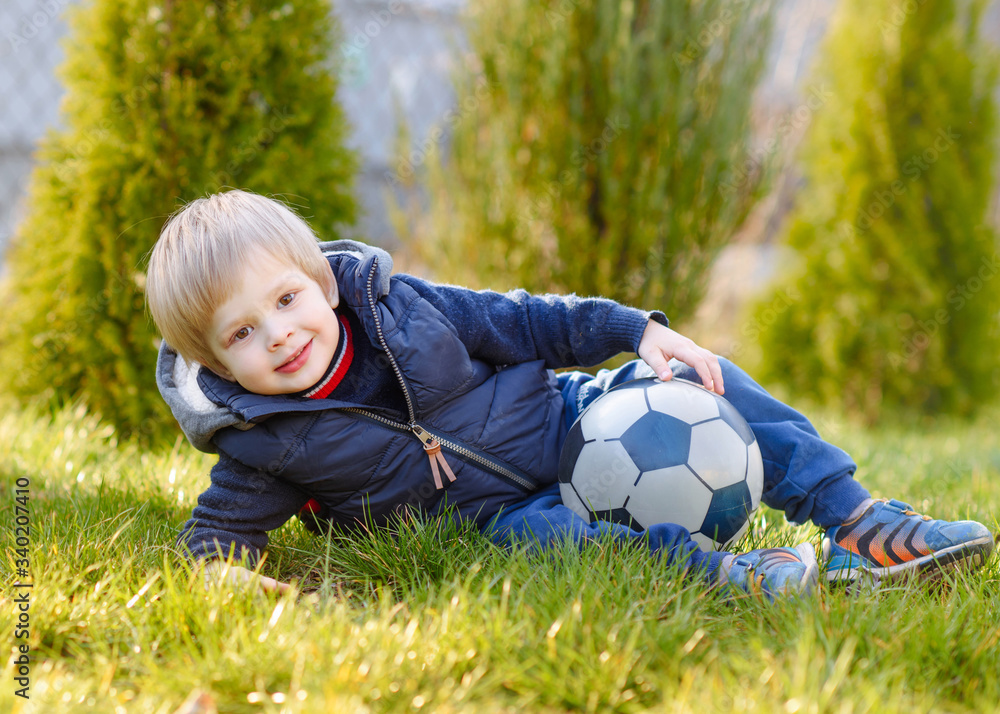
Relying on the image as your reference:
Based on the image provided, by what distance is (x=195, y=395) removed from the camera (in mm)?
2062

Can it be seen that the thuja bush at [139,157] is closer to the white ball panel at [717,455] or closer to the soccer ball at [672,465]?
the soccer ball at [672,465]

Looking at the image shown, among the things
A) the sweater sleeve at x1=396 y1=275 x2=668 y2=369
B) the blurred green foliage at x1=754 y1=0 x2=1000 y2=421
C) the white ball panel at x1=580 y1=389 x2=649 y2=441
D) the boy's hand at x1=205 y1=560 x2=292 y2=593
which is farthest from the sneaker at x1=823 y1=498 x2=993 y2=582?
the blurred green foliage at x1=754 y1=0 x2=1000 y2=421

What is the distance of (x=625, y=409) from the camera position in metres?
2.10

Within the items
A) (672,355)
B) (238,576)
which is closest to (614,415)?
(672,355)

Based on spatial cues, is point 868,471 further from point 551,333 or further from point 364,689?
point 364,689

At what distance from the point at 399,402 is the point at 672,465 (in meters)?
0.79

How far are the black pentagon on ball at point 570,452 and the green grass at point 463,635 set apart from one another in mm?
310

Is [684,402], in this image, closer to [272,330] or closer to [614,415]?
[614,415]

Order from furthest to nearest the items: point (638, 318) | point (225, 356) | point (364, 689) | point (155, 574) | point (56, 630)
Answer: point (638, 318) < point (225, 356) < point (155, 574) < point (56, 630) < point (364, 689)

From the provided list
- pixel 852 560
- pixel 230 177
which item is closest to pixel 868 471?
pixel 852 560

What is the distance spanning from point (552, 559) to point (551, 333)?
72cm

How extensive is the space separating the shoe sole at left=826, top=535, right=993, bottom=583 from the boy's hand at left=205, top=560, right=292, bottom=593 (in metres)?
1.34

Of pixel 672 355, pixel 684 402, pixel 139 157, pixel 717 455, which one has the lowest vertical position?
pixel 717 455

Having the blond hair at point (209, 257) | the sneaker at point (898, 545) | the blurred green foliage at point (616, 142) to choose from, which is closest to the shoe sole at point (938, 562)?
the sneaker at point (898, 545)
